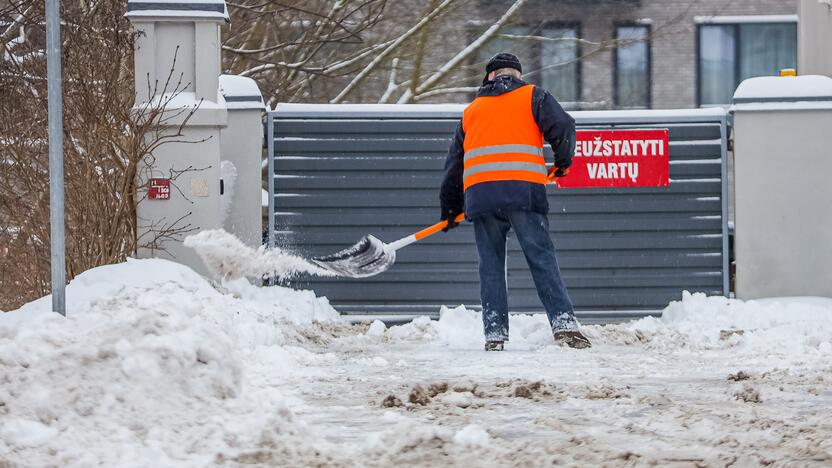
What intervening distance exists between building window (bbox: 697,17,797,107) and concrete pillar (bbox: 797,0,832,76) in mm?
8831

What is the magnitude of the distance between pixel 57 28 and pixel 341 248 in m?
4.49

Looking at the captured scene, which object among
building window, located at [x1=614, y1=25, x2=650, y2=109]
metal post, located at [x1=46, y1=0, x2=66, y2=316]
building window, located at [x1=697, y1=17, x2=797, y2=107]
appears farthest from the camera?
building window, located at [x1=697, y1=17, x2=797, y2=107]

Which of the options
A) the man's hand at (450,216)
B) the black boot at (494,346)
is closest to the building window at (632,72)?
the man's hand at (450,216)

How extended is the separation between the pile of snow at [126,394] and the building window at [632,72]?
49.9 feet

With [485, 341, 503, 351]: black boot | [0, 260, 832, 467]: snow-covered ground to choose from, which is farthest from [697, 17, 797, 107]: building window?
[485, 341, 503, 351]: black boot

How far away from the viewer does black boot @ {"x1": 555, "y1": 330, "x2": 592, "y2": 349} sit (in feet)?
27.1

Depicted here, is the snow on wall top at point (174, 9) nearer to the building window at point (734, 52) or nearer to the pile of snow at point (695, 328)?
the pile of snow at point (695, 328)

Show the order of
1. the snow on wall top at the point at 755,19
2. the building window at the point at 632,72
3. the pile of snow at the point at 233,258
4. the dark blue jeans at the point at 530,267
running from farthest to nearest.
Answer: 1. the snow on wall top at the point at 755,19
2. the building window at the point at 632,72
3. the pile of snow at the point at 233,258
4. the dark blue jeans at the point at 530,267

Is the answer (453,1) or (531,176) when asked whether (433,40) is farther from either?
(531,176)

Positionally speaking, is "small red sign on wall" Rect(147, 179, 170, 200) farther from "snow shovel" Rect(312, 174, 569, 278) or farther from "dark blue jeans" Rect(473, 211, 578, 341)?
"dark blue jeans" Rect(473, 211, 578, 341)

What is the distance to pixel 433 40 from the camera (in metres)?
16.8

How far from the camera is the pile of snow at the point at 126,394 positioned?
4.62m

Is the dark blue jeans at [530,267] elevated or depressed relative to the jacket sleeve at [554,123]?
depressed

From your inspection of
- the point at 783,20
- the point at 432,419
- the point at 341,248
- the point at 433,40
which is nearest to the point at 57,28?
the point at 432,419
